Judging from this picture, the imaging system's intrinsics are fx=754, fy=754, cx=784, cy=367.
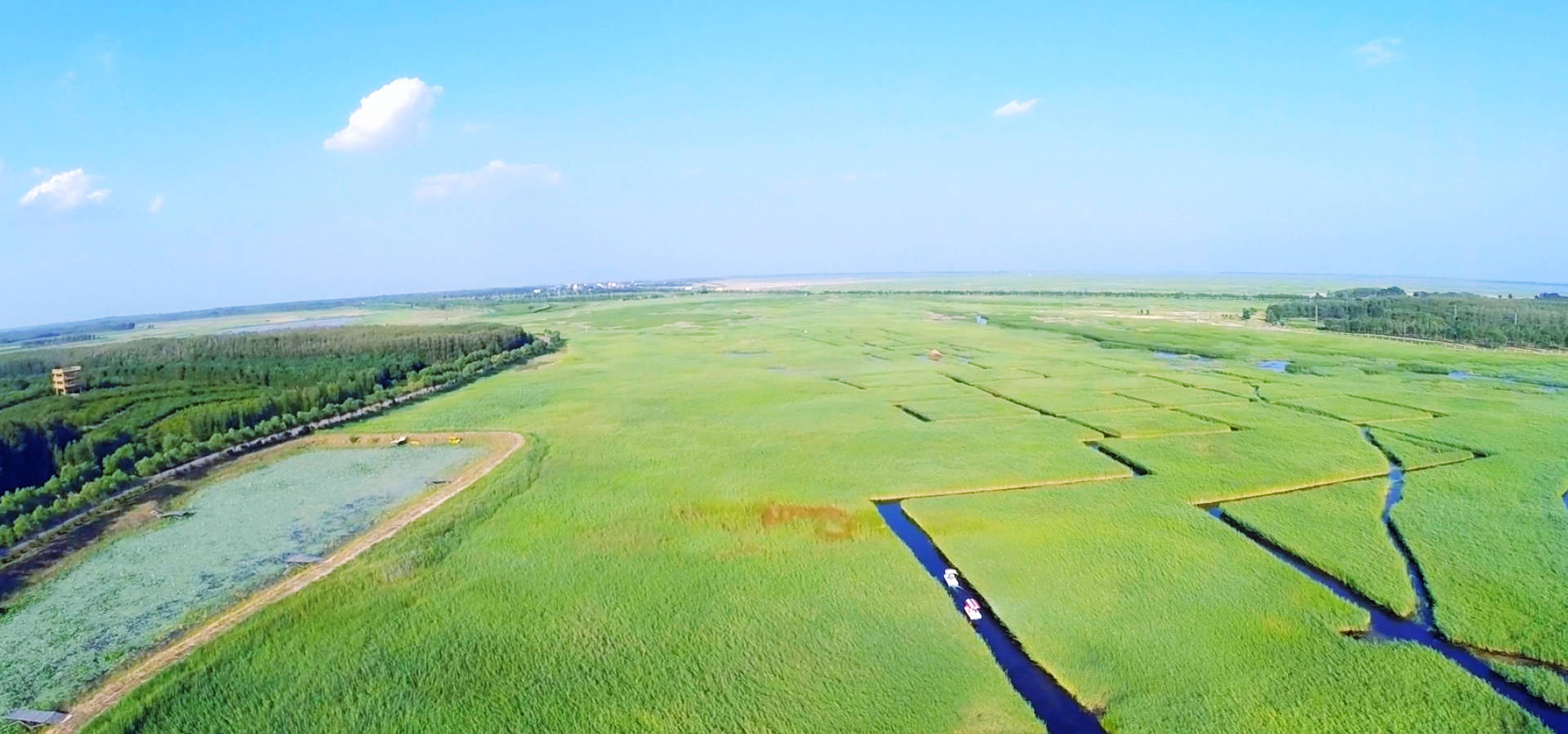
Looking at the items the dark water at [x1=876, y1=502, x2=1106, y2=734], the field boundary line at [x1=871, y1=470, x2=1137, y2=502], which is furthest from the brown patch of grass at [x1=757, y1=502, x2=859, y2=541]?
the field boundary line at [x1=871, y1=470, x2=1137, y2=502]

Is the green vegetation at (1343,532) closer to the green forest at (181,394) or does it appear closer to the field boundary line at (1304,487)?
the field boundary line at (1304,487)

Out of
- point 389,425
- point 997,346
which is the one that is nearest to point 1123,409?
point 997,346

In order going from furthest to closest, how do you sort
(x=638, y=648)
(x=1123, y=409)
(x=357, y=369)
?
(x=357, y=369)
(x=1123, y=409)
(x=638, y=648)

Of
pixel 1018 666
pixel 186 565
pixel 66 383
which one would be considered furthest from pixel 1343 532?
pixel 66 383

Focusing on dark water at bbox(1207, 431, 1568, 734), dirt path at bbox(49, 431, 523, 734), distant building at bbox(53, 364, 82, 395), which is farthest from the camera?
distant building at bbox(53, 364, 82, 395)

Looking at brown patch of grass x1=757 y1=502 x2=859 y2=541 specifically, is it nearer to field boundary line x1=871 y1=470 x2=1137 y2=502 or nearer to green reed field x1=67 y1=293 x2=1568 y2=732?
green reed field x1=67 y1=293 x2=1568 y2=732

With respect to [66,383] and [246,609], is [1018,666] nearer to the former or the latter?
[246,609]

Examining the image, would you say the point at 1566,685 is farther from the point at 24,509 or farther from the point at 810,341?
the point at 810,341
